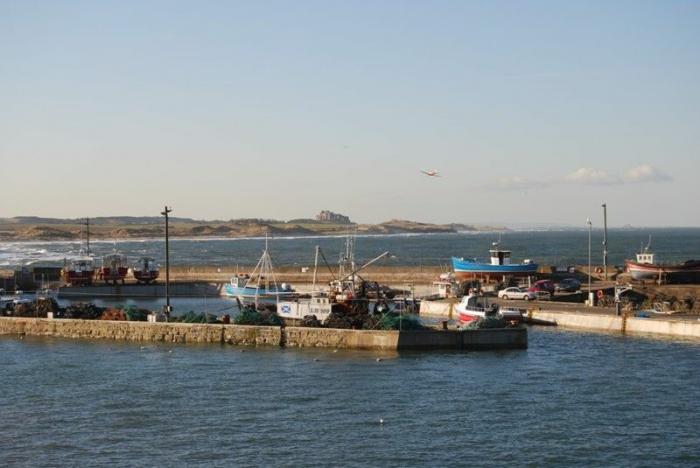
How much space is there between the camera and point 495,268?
86.9 meters

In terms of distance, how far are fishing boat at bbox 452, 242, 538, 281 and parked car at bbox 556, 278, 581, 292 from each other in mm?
4830

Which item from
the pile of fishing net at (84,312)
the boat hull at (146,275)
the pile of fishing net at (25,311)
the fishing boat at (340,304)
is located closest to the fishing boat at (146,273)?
the boat hull at (146,275)

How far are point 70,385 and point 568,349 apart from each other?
24.8 meters

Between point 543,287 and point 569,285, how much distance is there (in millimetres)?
4429

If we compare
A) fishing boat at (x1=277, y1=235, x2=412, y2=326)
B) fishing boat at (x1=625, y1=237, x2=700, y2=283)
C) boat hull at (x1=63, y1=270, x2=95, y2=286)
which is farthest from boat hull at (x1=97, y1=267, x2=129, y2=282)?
fishing boat at (x1=625, y1=237, x2=700, y2=283)

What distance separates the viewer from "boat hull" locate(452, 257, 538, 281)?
85750 millimetres

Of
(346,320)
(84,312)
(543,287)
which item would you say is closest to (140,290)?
(84,312)

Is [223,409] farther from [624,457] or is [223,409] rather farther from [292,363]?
[624,457]

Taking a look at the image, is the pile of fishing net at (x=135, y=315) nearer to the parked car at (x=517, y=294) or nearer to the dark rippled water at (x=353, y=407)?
the dark rippled water at (x=353, y=407)

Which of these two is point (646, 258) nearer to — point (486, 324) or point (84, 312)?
point (486, 324)

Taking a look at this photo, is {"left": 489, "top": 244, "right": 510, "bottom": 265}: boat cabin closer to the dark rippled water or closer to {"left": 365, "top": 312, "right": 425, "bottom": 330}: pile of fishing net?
the dark rippled water

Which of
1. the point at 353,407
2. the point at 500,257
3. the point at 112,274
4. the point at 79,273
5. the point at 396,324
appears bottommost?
the point at 353,407

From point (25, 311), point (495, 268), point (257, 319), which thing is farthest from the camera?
point (495, 268)

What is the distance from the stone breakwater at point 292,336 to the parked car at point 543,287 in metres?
21.6
